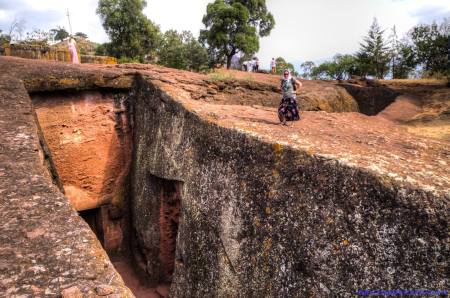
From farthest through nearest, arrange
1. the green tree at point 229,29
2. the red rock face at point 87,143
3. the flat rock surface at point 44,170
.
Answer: the green tree at point 229,29, the red rock face at point 87,143, the flat rock surface at point 44,170

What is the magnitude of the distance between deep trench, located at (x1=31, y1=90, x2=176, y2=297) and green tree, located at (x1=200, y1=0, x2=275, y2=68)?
605 inches

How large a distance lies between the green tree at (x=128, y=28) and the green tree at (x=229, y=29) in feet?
15.2

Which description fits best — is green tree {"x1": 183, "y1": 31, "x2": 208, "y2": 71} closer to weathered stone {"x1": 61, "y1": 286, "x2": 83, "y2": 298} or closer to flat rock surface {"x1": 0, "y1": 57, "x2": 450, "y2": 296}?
flat rock surface {"x1": 0, "y1": 57, "x2": 450, "y2": 296}

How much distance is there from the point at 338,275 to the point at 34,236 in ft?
9.42

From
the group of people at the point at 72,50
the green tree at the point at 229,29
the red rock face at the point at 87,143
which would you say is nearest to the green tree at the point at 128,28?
the green tree at the point at 229,29

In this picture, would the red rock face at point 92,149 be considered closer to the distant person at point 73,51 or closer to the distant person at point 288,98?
the distant person at point 73,51

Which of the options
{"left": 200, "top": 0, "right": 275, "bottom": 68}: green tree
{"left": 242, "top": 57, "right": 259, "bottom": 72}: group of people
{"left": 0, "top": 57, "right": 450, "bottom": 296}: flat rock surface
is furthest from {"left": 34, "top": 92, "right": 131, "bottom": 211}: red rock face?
{"left": 200, "top": 0, "right": 275, "bottom": 68}: green tree

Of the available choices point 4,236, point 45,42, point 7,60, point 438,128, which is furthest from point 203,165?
point 45,42

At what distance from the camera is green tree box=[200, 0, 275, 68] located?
2214 cm

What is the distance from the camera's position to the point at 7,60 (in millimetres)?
7164

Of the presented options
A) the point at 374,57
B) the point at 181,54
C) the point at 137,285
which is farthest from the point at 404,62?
the point at 137,285

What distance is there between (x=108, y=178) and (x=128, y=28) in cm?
1306

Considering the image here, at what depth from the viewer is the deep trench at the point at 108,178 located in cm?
711

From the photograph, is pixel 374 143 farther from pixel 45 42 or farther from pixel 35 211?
pixel 45 42
